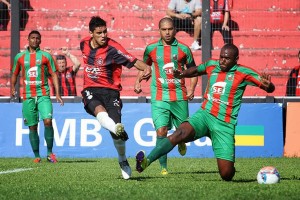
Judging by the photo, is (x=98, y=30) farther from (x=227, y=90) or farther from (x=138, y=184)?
(x=138, y=184)

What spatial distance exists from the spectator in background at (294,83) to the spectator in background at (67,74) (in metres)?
4.92

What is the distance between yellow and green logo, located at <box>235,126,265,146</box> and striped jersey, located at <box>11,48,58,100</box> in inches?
174

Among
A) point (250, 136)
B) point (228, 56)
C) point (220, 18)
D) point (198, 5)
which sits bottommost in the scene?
point (250, 136)

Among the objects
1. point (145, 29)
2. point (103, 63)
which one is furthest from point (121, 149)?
point (145, 29)

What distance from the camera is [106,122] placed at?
1010 cm

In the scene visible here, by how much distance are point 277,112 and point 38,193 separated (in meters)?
9.93

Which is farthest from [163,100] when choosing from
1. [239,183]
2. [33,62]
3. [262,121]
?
[262,121]

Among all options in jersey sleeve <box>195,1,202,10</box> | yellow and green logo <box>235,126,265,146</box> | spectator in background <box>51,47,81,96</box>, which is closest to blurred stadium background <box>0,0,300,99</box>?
spectator in background <box>51,47,81,96</box>

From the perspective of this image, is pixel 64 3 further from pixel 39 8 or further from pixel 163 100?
pixel 163 100

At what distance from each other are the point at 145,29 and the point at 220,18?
2.05 m

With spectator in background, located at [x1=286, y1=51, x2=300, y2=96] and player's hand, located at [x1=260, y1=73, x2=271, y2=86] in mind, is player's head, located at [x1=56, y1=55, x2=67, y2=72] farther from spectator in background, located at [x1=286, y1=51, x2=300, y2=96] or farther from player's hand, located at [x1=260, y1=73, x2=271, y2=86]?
player's hand, located at [x1=260, y1=73, x2=271, y2=86]

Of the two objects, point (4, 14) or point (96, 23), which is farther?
point (4, 14)

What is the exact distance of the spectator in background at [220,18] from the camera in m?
19.3

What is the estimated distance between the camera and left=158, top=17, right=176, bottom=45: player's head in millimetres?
12258
